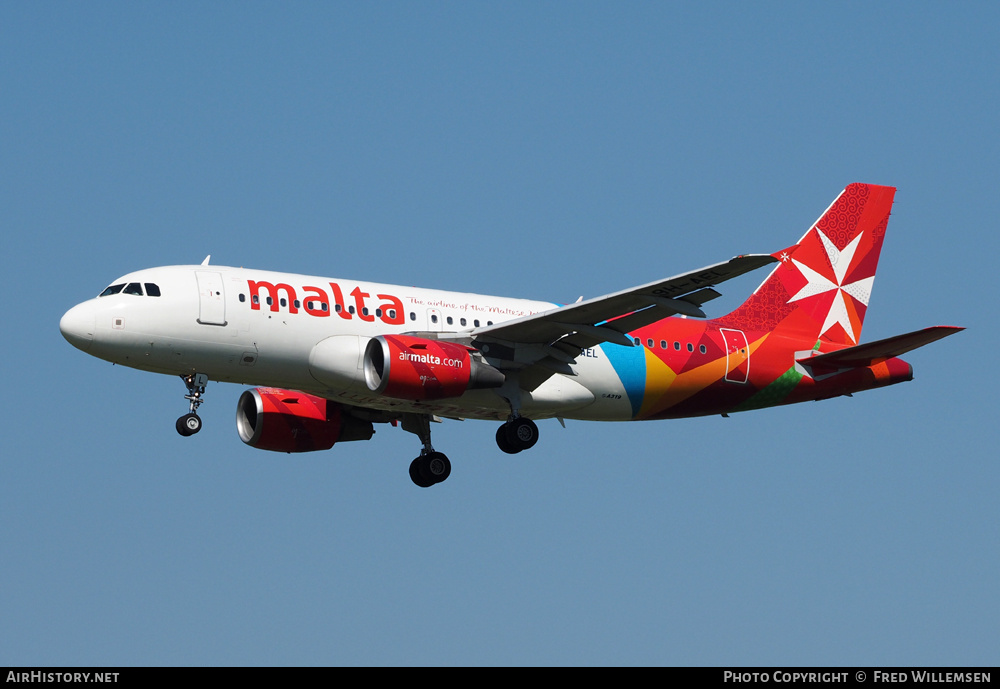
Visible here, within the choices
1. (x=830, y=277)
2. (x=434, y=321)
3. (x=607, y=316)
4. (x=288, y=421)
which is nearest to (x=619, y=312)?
(x=607, y=316)

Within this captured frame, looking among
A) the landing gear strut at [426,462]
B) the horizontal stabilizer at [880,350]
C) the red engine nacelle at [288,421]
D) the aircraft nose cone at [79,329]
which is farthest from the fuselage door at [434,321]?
the horizontal stabilizer at [880,350]

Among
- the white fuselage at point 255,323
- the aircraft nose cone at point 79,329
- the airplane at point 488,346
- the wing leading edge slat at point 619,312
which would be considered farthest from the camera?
the airplane at point 488,346

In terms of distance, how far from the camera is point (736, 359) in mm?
41281

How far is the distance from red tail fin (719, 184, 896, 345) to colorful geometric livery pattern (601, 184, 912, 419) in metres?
0.03

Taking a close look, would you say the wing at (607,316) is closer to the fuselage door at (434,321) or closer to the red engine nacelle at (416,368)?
the fuselage door at (434,321)

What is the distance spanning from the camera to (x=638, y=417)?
40.7m

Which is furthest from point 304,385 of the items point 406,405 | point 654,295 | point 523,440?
point 654,295

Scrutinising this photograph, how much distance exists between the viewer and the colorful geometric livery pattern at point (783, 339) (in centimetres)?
4044

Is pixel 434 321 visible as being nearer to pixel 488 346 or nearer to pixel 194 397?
pixel 488 346

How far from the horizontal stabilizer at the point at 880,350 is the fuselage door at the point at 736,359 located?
70.7 inches

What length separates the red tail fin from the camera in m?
43.2

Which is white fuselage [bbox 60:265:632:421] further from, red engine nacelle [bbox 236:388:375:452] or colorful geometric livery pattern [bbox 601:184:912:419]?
colorful geometric livery pattern [bbox 601:184:912:419]

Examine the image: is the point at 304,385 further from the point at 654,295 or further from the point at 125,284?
the point at 654,295

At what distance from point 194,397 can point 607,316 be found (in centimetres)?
1059
